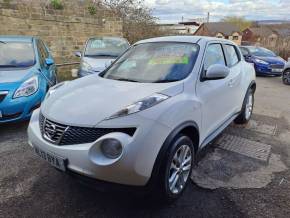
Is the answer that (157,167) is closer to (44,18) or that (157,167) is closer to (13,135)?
(13,135)

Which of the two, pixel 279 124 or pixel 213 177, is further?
pixel 279 124

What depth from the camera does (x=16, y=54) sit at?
532 cm

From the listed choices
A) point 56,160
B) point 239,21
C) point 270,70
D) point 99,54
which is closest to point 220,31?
point 239,21

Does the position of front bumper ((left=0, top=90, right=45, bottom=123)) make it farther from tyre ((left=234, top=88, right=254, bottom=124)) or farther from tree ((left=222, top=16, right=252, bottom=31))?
tree ((left=222, top=16, right=252, bottom=31))

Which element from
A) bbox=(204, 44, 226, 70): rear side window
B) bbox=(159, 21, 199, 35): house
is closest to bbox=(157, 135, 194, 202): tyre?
bbox=(204, 44, 226, 70): rear side window

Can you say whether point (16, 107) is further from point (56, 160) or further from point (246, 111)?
point (246, 111)

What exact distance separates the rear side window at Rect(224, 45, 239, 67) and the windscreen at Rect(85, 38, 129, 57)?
410 centimetres

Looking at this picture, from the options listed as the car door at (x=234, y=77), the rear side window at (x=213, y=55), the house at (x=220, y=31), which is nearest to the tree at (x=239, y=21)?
the house at (x=220, y=31)

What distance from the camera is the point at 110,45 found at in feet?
27.6

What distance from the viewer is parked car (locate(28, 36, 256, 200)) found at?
88.8 inches

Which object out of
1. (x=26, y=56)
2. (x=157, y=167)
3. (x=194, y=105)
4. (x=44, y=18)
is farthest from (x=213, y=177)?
(x=44, y=18)

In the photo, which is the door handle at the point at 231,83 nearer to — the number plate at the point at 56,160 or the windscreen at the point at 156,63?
the windscreen at the point at 156,63

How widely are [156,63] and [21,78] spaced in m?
2.49

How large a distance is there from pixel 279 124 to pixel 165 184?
12.6ft
